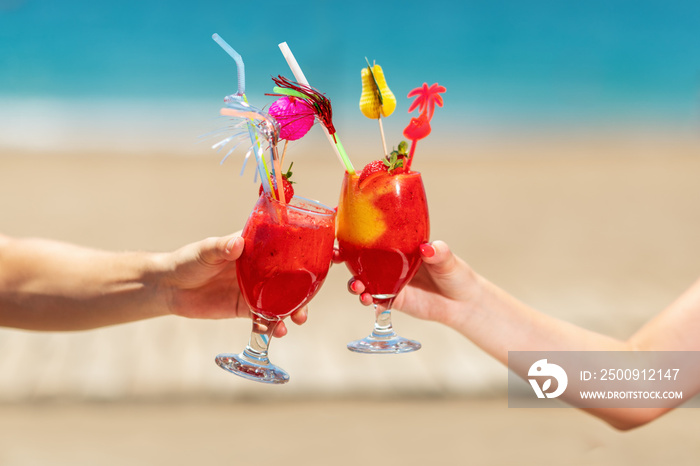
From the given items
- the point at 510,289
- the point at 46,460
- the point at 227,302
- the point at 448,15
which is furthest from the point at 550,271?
the point at 448,15

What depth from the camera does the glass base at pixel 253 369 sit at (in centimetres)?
157

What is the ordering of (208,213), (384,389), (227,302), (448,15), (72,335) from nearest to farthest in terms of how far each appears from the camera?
(227,302) < (384,389) < (72,335) < (208,213) < (448,15)

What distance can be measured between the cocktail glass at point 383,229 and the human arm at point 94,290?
13.9 inches

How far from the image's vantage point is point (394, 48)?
115 feet

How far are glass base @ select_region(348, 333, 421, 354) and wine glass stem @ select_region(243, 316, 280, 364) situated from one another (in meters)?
0.20

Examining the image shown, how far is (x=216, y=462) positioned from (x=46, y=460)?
0.82 metres

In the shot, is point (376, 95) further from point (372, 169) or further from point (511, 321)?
point (511, 321)

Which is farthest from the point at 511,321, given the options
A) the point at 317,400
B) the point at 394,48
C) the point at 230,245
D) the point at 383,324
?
the point at 394,48

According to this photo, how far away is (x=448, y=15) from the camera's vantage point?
119ft

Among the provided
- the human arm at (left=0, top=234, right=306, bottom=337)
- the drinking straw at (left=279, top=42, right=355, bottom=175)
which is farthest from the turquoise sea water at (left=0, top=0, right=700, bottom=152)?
the drinking straw at (left=279, top=42, right=355, bottom=175)

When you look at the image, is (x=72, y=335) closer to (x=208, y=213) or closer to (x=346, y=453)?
(x=346, y=453)

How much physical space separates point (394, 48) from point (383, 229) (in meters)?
34.4

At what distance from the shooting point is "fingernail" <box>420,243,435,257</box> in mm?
1732

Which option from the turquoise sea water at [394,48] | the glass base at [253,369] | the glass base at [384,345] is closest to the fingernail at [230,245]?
the glass base at [253,369]
